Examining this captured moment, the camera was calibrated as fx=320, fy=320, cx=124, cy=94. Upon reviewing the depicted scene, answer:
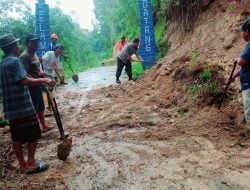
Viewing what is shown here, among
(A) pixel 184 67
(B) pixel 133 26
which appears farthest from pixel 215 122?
(B) pixel 133 26

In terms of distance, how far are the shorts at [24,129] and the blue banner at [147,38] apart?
883cm

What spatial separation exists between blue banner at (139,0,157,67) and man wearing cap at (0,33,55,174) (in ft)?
29.0

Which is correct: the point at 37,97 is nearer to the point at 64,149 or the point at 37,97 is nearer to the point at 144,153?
the point at 64,149

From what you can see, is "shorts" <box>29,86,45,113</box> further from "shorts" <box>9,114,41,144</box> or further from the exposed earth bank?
"shorts" <box>9,114,41,144</box>

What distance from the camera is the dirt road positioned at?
146 inches

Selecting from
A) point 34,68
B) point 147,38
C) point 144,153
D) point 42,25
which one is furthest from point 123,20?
point 144,153

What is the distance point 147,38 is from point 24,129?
923cm

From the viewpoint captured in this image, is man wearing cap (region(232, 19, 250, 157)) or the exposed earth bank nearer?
the exposed earth bank

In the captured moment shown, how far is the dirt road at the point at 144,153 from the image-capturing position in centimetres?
370

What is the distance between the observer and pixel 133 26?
1852 cm

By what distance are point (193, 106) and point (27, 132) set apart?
3456 millimetres

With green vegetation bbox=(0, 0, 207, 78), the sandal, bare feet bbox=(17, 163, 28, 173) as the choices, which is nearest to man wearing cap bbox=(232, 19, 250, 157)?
the sandal

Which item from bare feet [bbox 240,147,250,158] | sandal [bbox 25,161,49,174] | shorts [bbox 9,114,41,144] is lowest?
sandal [bbox 25,161,49,174]

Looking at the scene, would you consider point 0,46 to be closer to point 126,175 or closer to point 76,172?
point 76,172
